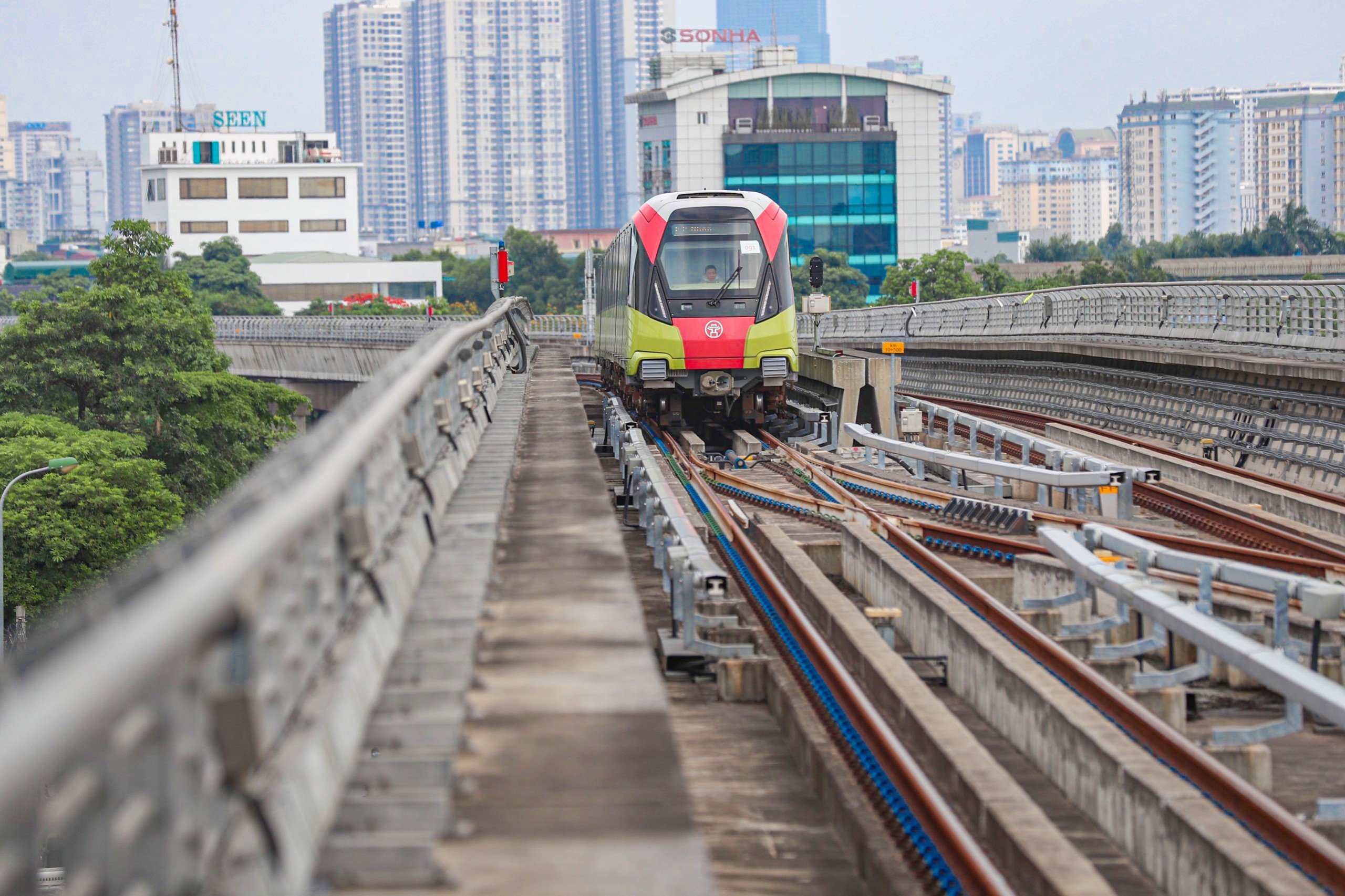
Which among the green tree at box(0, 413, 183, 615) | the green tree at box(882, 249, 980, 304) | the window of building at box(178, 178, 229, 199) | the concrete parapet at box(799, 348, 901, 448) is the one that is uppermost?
the window of building at box(178, 178, 229, 199)

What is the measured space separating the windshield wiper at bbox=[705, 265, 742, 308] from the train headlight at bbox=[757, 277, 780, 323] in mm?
440

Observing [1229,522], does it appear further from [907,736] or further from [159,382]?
[159,382]

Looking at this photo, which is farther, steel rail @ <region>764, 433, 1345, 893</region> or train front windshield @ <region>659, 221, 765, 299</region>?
train front windshield @ <region>659, 221, 765, 299</region>

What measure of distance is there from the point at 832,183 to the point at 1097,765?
108011 millimetres

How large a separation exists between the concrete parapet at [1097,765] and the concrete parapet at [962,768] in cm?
36

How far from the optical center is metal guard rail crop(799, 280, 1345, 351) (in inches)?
931

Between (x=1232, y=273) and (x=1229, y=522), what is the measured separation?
104 m

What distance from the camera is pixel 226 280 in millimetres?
117688

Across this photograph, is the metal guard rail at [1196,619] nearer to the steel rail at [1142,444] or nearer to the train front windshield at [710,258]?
the steel rail at [1142,444]

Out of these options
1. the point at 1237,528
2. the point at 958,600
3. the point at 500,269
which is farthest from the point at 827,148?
the point at 958,600

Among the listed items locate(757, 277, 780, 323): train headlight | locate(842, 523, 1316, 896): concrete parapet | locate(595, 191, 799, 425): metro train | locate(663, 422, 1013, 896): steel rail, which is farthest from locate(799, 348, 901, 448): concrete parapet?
locate(842, 523, 1316, 896): concrete parapet

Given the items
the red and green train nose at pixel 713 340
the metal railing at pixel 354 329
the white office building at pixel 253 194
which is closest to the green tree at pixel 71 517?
the metal railing at pixel 354 329

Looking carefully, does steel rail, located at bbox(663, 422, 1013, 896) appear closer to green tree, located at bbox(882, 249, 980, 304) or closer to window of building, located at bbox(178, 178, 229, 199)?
green tree, located at bbox(882, 249, 980, 304)

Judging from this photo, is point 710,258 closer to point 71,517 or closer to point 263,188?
point 71,517
